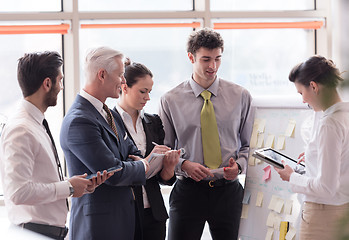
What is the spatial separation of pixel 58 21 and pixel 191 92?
67.3 inches

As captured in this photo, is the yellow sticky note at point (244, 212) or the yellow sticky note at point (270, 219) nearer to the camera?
the yellow sticky note at point (270, 219)

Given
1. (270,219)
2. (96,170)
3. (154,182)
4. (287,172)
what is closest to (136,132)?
(154,182)

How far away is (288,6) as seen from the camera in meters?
4.48

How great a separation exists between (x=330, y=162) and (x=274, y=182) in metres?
0.91

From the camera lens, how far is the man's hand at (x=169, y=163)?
2.47 metres

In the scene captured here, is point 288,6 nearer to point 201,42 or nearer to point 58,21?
point 201,42

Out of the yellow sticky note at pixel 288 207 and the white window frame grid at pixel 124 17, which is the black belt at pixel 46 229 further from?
the white window frame grid at pixel 124 17

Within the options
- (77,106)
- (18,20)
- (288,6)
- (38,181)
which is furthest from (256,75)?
(38,181)

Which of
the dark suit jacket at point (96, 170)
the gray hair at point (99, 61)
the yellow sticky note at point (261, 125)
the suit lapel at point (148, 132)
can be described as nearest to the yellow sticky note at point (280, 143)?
the yellow sticky note at point (261, 125)

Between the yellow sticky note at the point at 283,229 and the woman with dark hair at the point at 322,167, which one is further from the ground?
the woman with dark hair at the point at 322,167

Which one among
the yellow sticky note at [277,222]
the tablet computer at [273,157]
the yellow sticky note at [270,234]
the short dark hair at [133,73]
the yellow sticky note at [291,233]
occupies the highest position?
the short dark hair at [133,73]

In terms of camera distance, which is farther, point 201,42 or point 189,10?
point 189,10

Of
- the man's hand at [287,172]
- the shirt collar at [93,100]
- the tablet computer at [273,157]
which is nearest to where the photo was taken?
the shirt collar at [93,100]

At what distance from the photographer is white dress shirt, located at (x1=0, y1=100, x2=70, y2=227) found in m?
1.76
